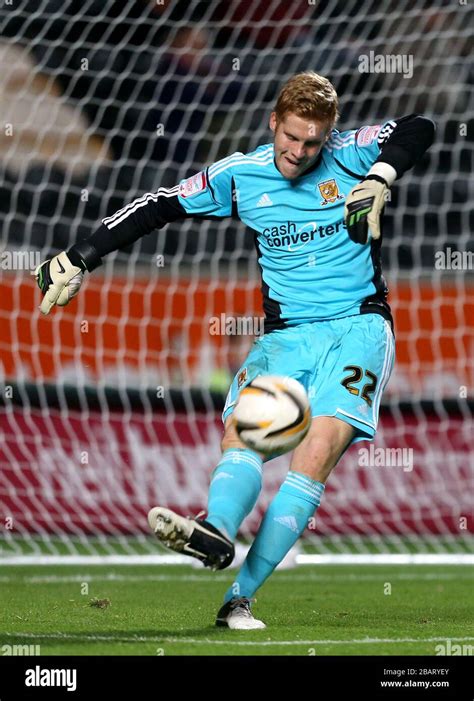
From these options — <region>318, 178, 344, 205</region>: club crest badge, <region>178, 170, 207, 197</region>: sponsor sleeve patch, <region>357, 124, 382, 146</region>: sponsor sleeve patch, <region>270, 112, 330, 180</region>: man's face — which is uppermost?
<region>357, 124, 382, 146</region>: sponsor sleeve patch

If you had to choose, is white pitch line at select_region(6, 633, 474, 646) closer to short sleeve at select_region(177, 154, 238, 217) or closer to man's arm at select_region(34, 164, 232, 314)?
man's arm at select_region(34, 164, 232, 314)

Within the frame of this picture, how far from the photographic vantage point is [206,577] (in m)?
7.66

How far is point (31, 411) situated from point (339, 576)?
2.73m

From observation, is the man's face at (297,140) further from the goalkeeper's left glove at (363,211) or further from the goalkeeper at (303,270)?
the goalkeeper's left glove at (363,211)

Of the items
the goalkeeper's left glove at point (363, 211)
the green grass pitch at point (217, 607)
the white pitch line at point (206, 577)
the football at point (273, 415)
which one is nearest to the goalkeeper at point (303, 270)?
the goalkeeper's left glove at point (363, 211)

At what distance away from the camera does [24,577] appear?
291 inches

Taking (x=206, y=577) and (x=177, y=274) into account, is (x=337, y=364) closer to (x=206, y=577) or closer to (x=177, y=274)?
(x=206, y=577)

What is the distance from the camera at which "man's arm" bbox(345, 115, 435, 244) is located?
13.8 ft

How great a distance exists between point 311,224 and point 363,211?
64cm

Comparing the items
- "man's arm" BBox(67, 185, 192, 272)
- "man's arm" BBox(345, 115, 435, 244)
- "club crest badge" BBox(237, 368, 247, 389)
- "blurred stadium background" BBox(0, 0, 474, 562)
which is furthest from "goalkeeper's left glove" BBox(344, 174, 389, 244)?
"blurred stadium background" BBox(0, 0, 474, 562)

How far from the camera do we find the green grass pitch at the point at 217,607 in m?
4.09

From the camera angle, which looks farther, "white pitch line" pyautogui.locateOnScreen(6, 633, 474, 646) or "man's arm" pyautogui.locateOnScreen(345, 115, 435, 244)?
"man's arm" pyautogui.locateOnScreen(345, 115, 435, 244)

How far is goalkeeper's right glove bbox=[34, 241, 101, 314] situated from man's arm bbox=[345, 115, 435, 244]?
1.09m
